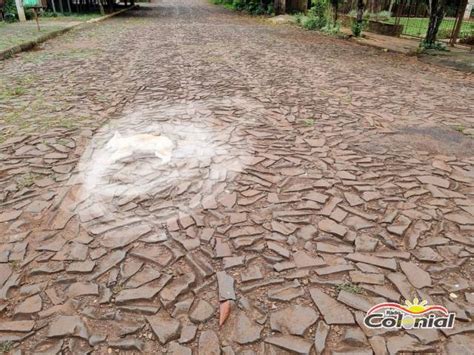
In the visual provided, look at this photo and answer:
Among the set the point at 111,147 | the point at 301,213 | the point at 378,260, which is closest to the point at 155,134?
the point at 111,147

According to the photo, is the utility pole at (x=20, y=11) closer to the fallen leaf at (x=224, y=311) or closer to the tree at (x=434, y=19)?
the tree at (x=434, y=19)

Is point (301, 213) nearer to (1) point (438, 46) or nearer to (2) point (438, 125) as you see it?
(2) point (438, 125)

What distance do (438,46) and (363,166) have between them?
1048 cm

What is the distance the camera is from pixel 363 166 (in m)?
4.37

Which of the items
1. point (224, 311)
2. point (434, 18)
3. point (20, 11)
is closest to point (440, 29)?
point (434, 18)

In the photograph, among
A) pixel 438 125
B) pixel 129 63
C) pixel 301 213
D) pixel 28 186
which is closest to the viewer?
pixel 301 213

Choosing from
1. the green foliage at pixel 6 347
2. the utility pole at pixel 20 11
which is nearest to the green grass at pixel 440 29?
the green foliage at pixel 6 347

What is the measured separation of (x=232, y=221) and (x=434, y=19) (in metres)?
12.5

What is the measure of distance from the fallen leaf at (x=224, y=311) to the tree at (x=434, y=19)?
1304cm

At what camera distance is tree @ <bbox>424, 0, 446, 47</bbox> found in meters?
12.0

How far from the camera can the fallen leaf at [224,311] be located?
241 cm

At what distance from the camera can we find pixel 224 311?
8.08 feet

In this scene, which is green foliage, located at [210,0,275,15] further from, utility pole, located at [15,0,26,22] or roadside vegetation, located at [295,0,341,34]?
utility pole, located at [15,0,26,22]

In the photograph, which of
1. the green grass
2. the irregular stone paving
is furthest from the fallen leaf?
the green grass
